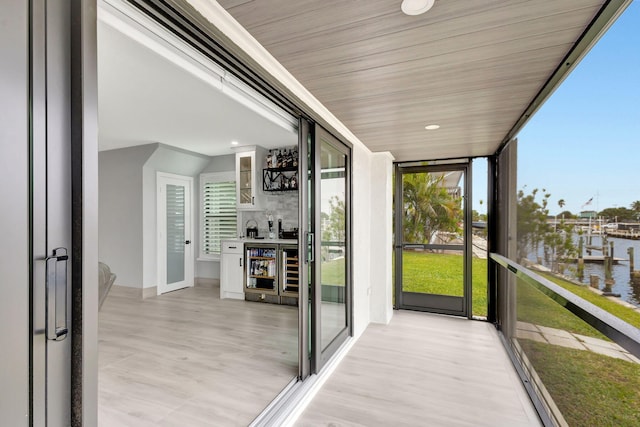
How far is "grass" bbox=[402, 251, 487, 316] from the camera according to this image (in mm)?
4207

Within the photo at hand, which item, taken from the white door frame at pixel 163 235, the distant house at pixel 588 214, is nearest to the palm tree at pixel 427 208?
the distant house at pixel 588 214

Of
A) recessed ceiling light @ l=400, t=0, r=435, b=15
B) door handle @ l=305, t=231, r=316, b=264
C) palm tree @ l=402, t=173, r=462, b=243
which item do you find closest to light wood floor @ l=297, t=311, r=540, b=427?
door handle @ l=305, t=231, r=316, b=264

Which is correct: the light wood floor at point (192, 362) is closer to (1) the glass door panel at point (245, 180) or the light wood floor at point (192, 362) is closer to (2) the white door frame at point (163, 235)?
(2) the white door frame at point (163, 235)

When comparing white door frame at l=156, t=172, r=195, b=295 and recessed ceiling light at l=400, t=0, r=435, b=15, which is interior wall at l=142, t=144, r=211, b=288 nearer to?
white door frame at l=156, t=172, r=195, b=295

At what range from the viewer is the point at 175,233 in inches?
223

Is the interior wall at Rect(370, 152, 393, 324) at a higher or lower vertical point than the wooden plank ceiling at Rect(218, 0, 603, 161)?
lower

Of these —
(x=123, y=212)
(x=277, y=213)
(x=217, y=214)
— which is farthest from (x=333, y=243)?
(x=123, y=212)

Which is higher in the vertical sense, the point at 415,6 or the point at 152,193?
the point at 415,6

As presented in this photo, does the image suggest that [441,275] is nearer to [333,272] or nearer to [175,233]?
[333,272]

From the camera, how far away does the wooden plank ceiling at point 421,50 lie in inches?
50.0

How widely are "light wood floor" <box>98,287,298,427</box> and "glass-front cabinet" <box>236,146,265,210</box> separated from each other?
166 cm

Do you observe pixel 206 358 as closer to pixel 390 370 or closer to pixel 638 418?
pixel 390 370

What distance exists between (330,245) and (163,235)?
3695 millimetres

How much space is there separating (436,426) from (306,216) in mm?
1598
